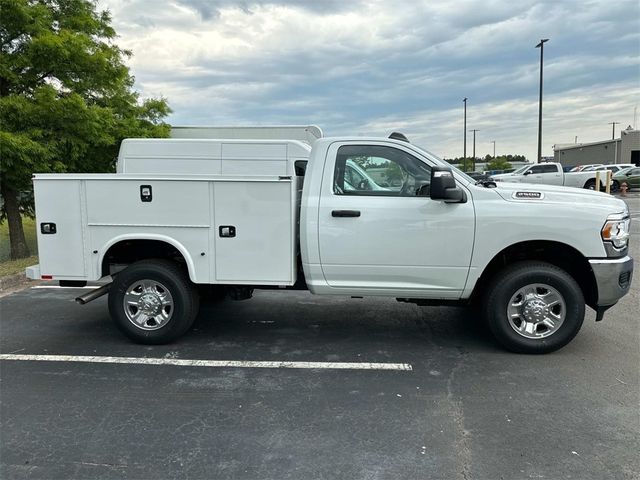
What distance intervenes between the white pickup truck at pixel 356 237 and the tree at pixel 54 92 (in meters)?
4.19

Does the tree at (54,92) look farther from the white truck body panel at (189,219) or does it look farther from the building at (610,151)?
the building at (610,151)

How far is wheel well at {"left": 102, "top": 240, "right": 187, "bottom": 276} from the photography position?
17.0 ft

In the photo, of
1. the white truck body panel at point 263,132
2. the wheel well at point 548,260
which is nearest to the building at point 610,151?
the white truck body panel at point 263,132

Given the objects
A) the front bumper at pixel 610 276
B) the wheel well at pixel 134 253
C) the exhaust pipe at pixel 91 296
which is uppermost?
the wheel well at pixel 134 253

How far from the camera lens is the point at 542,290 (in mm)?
4703

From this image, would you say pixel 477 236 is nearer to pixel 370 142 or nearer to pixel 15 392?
pixel 370 142

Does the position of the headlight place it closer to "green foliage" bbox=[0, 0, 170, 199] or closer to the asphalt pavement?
the asphalt pavement

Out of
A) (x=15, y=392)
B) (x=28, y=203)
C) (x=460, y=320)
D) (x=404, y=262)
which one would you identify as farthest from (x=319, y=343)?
(x=28, y=203)

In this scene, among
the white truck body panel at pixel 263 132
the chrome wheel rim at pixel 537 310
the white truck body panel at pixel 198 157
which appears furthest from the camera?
the white truck body panel at pixel 263 132

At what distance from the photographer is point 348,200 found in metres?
4.77

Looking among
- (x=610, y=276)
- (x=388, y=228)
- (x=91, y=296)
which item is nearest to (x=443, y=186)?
(x=388, y=228)

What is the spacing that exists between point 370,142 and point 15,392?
3.75m

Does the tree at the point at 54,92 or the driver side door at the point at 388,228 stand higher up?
the tree at the point at 54,92

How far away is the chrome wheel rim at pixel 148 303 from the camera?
16.5 feet
